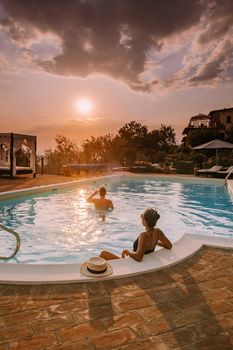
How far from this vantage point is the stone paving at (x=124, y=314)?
2.04m

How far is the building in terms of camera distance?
146 ft

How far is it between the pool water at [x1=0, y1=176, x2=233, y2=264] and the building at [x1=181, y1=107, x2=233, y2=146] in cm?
3138

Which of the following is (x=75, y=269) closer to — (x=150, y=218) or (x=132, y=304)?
(x=132, y=304)

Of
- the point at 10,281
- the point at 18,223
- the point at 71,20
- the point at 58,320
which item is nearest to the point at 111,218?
the point at 18,223

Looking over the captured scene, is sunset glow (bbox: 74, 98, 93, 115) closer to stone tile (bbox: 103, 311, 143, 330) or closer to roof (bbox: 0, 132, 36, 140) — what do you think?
roof (bbox: 0, 132, 36, 140)

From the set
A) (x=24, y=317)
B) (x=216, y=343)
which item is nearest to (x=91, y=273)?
(x=24, y=317)

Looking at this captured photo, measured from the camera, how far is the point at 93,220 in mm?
8531

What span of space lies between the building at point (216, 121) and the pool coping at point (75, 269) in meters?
39.8

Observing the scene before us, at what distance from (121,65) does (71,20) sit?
467 cm

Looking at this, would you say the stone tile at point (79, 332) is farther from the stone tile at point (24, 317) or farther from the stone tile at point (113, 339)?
the stone tile at point (24, 317)

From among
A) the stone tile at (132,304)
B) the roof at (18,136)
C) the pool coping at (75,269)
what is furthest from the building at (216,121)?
the stone tile at (132,304)

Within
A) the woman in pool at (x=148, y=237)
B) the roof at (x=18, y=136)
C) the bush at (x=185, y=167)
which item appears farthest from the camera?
the bush at (x=185, y=167)

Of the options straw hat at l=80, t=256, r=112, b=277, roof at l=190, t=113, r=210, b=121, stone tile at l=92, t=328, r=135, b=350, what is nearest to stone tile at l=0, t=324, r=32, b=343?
stone tile at l=92, t=328, r=135, b=350

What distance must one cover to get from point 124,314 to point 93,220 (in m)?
6.19
